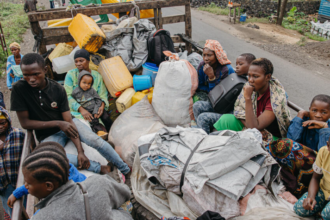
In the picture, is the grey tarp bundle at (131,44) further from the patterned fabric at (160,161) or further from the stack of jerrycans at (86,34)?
the patterned fabric at (160,161)

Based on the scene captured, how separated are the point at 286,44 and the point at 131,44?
7247 mm

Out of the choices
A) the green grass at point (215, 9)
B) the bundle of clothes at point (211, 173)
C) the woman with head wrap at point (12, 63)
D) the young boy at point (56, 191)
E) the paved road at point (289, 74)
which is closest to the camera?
the young boy at point (56, 191)

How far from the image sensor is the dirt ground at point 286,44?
24.2 ft

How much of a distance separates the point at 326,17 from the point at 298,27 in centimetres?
136

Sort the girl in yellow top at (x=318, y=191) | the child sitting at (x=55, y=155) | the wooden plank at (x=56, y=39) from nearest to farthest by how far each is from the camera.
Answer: the child sitting at (x=55, y=155) < the girl in yellow top at (x=318, y=191) < the wooden plank at (x=56, y=39)

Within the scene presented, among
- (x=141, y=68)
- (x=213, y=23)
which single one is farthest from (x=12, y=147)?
(x=213, y=23)

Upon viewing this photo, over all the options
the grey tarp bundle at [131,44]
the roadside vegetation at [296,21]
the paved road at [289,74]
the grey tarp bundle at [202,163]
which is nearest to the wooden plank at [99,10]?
the grey tarp bundle at [131,44]

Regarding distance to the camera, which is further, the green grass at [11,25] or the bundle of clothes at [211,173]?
the green grass at [11,25]

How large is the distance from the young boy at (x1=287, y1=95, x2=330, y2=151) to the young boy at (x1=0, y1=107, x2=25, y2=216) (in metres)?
2.76

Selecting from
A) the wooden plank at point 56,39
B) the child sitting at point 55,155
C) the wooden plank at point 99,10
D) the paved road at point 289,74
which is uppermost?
the wooden plank at point 99,10

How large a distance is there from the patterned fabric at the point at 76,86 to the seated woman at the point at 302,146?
8.23 feet

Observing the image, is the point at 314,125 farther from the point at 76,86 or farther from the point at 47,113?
the point at 76,86

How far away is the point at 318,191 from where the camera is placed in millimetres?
1865

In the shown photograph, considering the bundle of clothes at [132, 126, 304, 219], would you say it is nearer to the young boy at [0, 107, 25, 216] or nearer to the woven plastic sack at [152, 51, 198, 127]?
the woven plastic sack at [152, 51, 198, 127]
